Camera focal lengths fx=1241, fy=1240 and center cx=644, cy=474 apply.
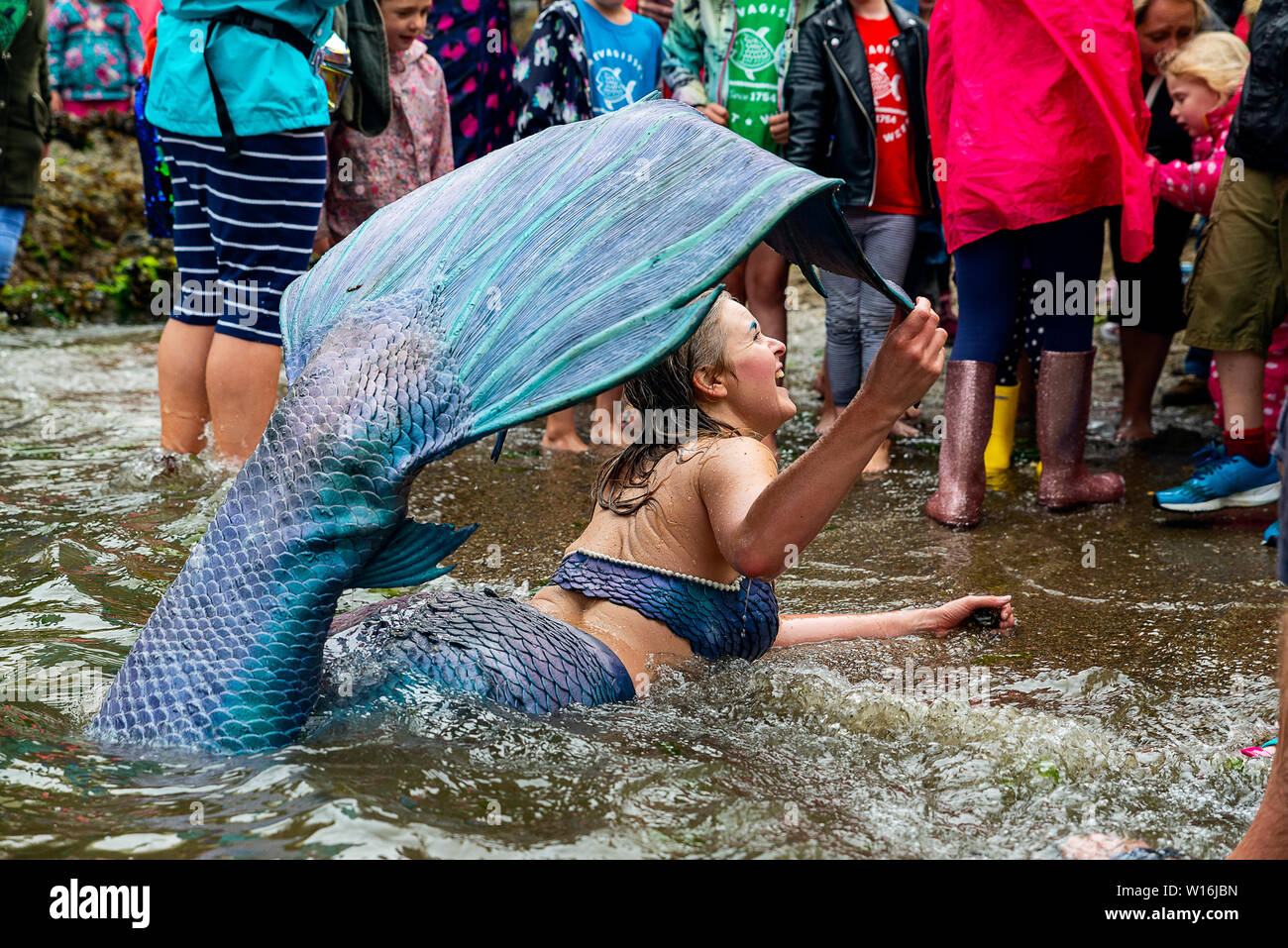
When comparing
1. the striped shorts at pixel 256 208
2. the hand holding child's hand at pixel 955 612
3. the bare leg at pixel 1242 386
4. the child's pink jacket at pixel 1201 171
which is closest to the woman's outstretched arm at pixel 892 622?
the hand holding child's hand at pixel 955 612

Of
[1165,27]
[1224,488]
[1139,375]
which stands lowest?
[1224,488]

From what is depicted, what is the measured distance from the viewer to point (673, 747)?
2252 millimetres

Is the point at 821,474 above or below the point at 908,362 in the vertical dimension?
below

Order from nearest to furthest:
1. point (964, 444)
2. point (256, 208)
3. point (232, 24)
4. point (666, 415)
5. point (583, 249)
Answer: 1. point (583, 249)
2. point (666, 415)
3. point (232, 24)
4. point (256, 208)
5. point (964, 444)

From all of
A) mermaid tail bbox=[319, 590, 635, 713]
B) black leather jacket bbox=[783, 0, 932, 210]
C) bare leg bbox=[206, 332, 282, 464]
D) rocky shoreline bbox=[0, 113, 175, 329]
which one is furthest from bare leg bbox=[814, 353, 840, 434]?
rocky shoreline bbox=[0, 113, 175, 329]

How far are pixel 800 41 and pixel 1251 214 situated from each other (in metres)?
1.90

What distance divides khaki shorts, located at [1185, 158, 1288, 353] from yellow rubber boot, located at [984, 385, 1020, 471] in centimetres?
77

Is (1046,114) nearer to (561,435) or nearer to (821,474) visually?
(561,435)

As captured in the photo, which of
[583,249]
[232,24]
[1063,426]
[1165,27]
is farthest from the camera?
[1165,27]

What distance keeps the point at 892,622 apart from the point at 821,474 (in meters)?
0.98

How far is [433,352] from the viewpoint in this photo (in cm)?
192

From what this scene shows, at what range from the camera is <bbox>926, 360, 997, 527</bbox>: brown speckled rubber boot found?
4094 millimetres

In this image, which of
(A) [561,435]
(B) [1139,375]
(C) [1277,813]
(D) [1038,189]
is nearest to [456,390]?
(C) [1277,813]
